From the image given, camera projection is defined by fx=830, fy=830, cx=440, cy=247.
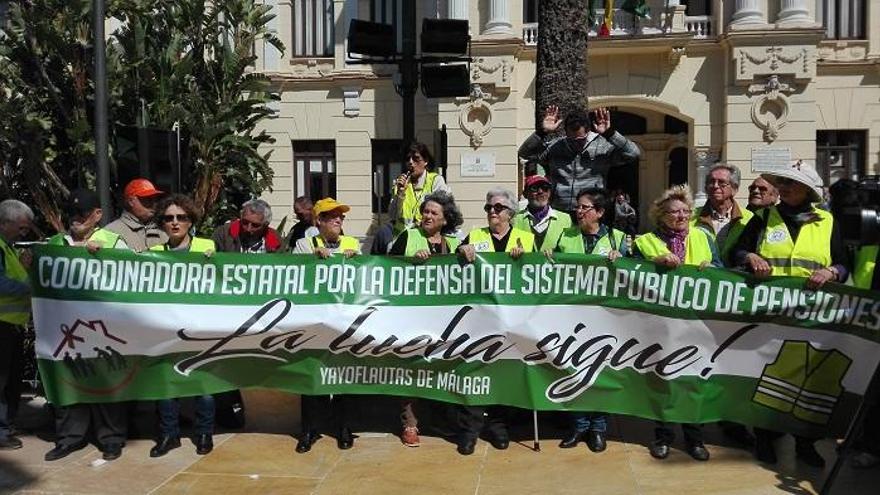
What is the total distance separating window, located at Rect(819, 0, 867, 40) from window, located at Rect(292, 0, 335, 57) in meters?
12.7

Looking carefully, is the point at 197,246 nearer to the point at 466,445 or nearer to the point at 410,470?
the point at 410,470

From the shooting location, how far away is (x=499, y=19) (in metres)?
20.4

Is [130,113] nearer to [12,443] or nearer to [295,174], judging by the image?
[12,443]

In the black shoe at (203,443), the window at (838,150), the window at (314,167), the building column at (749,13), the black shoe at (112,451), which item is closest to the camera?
the black shoe at (112,451)

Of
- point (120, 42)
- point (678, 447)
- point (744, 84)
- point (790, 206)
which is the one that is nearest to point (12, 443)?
point (678, 447)

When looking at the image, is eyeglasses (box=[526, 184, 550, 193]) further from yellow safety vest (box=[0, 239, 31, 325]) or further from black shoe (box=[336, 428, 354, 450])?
yellow safety vest (box=[0, 239, 31, 325])

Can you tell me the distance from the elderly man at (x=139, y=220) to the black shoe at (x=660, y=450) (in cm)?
375

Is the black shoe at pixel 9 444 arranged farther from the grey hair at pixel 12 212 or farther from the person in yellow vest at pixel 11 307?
the grey hair at pixel 12 212

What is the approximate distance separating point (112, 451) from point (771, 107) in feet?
59.5

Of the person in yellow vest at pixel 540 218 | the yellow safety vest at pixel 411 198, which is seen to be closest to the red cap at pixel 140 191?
the yellow safety vest at pixel 411 198

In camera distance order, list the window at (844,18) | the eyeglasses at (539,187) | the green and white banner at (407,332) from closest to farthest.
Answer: the green and white banner at (407,332) → the eyeglasses at (539,187) → the window at (844,18)

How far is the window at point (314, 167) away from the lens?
2269cm

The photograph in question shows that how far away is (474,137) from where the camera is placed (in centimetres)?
2080

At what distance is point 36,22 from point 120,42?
48.3 inches
